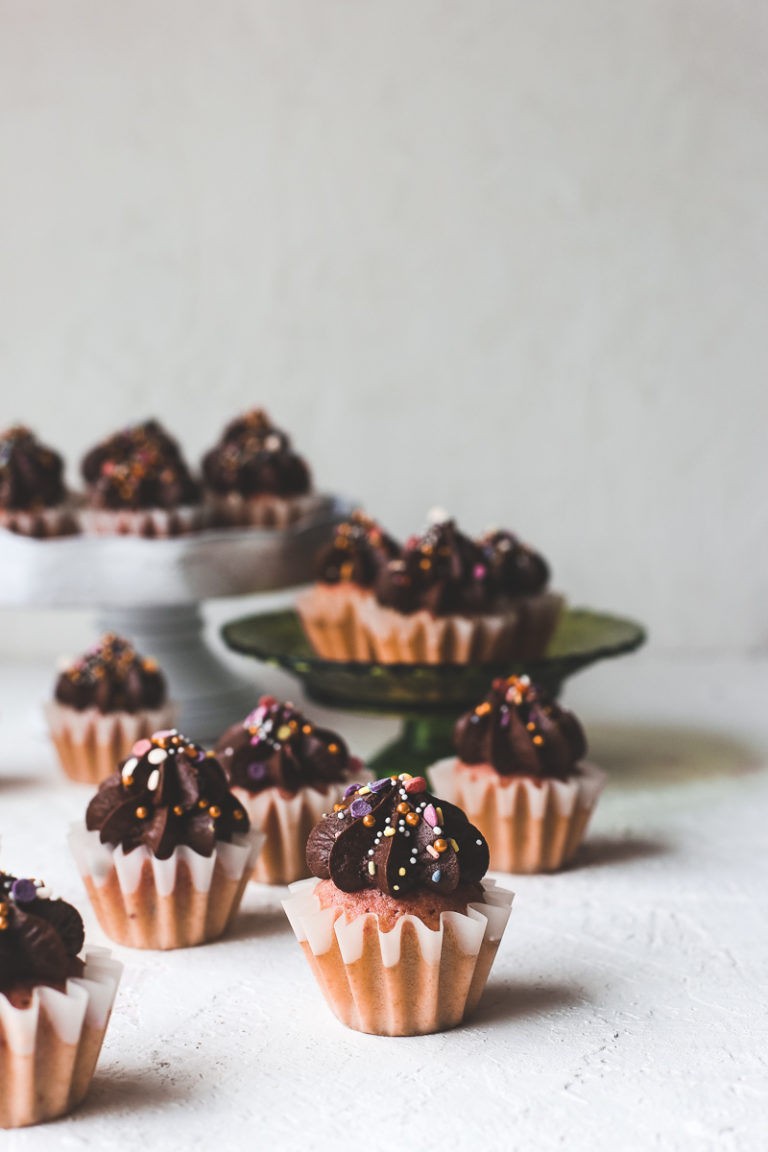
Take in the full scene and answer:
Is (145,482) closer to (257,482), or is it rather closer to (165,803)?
(257,482)

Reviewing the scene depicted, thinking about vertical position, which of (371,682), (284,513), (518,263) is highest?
(518,263)

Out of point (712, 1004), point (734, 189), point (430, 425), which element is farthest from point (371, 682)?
point (734, 189)

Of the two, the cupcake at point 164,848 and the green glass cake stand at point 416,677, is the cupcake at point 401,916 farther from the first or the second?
the green glass cake stand at point 416,677

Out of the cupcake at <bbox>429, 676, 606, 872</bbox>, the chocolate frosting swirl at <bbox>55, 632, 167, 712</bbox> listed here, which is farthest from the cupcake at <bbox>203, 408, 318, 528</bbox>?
the cupcake at <bbox>429, 676, 606, 872</bbox>

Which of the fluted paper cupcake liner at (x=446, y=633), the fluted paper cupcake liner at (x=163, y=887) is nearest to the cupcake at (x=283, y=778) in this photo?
the fluted paper cupcake liner at (x=163, y=887)

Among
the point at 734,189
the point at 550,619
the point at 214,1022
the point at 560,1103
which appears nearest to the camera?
the point at 560,1103

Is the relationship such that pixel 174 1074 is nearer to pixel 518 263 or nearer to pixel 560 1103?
pixel 560 1103

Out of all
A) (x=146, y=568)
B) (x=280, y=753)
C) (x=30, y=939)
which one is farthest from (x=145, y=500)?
(x=30, y=939)
